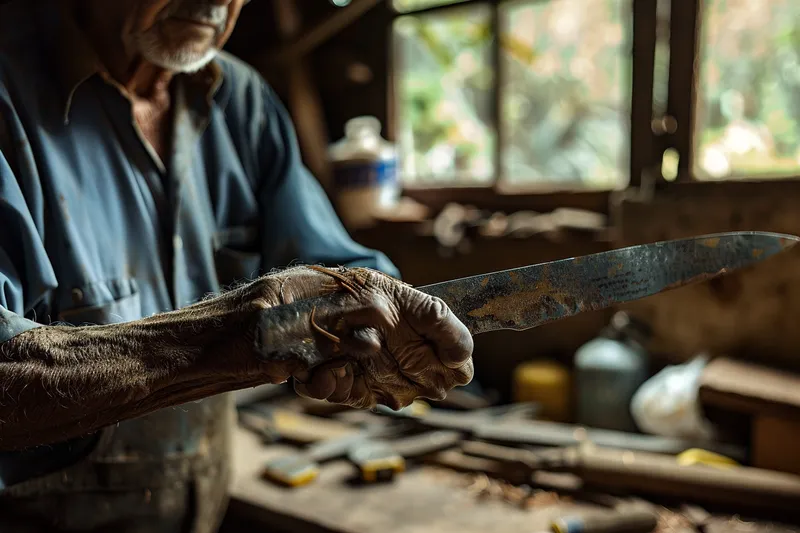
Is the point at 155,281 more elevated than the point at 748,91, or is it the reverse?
the point at 748,91

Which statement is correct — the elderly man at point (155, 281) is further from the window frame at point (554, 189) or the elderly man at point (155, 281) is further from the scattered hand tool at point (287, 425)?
the window frame at point (554, 189)

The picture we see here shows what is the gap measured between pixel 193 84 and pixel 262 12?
2.32 m

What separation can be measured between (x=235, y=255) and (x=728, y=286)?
1.83 meters

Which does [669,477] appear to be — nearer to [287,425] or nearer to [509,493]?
[509,493]

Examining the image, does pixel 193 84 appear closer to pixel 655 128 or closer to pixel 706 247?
pixel 706 247

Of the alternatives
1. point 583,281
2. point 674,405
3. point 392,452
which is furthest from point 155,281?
point 674,405

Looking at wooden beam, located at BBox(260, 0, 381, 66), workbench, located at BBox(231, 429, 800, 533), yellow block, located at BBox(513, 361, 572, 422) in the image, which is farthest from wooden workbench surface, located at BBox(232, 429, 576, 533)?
wooden beam, located at BBox(260, 0, 381, 66)

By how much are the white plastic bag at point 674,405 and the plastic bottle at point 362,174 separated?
155 cm

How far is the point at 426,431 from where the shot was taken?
248 cm

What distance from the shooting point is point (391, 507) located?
1960 millimetres

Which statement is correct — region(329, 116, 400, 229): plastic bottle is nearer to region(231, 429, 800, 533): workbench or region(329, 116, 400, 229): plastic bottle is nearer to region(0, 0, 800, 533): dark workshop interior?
region(0, 0, 800, 533): dark workshop interior

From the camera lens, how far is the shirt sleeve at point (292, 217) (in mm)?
1448

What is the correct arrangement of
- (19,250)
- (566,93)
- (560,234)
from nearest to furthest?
(19,250)
(560,234)
(566,93)

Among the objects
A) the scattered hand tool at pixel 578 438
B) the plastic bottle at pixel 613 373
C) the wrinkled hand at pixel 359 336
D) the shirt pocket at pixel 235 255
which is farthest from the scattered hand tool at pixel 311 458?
the wrinkled hand at pixel 359 336
